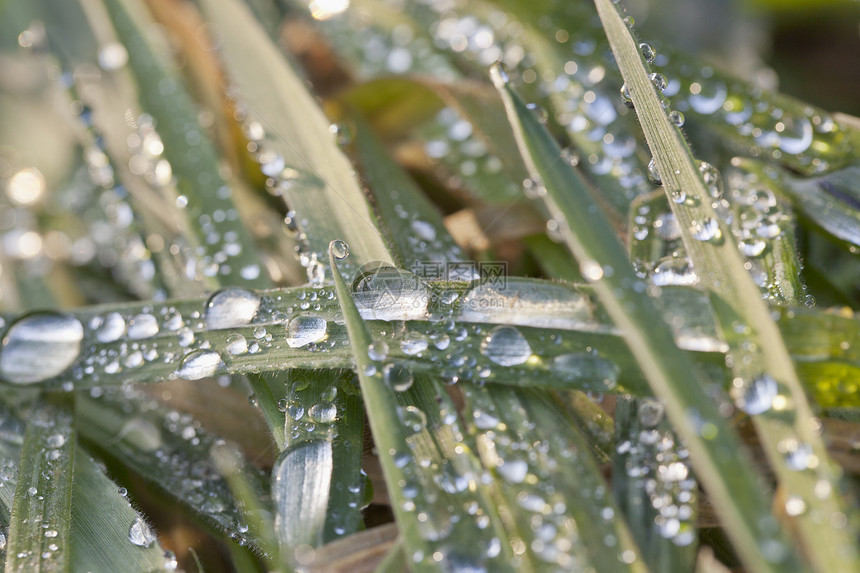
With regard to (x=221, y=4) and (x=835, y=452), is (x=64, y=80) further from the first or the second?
(x=835, y=452)

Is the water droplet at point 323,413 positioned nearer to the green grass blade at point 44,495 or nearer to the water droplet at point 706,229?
the green grass blade at point 44,495

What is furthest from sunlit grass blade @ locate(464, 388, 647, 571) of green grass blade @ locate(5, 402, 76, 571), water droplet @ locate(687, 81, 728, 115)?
water droplet @ locate(687, 81, 728, 115)

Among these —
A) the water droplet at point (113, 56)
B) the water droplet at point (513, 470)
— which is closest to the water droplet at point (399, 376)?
the water droplet at point (513, 470)

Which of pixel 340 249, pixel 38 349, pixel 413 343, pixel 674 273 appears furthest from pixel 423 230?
pixel 38 349

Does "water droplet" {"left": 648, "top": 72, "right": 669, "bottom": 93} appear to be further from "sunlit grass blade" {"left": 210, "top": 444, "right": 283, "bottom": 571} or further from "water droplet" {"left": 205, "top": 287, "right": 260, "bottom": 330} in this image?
"sunlit grass blade" {"left": 210, "top": 444, "right": 283, "bottom": 571}

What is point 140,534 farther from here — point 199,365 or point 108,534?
point 199,365
